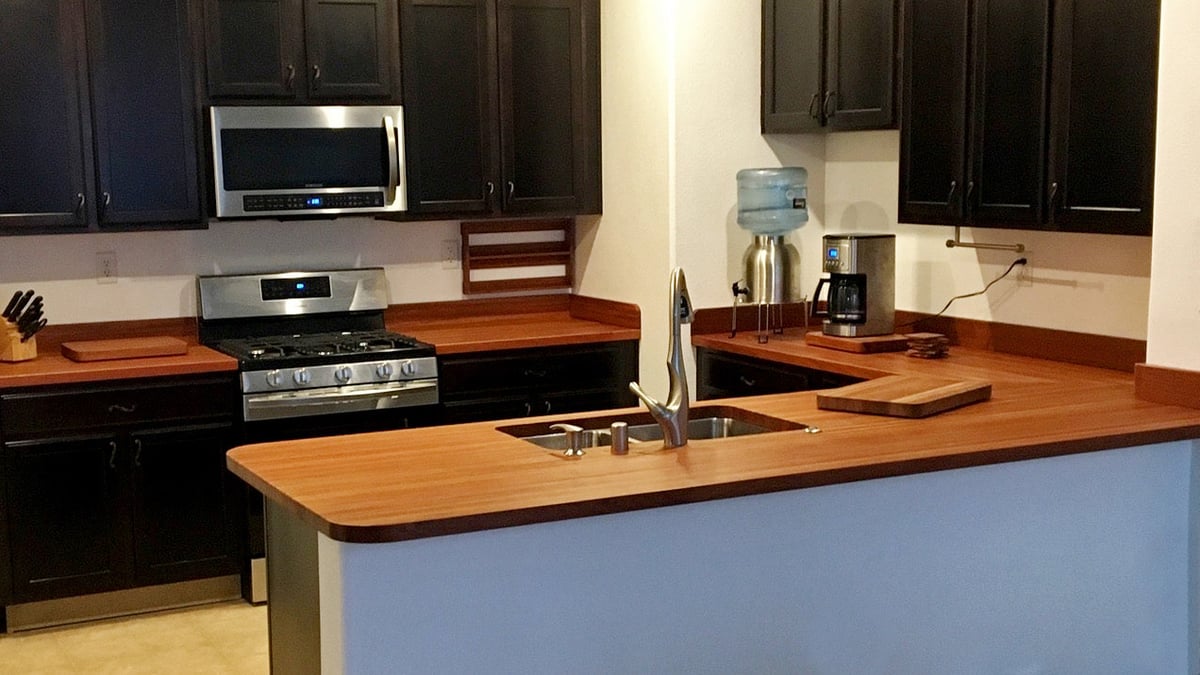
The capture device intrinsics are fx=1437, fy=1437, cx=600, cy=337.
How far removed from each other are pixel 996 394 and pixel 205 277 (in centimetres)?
300

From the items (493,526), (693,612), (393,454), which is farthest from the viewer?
(393,454)

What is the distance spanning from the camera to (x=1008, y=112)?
14.4ft

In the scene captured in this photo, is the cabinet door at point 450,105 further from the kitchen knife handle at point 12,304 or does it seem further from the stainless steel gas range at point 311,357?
the kitchen knife handle at point 12,304

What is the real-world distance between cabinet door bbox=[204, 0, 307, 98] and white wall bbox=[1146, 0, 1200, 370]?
298cm

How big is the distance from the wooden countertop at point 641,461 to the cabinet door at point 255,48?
222 centimetres

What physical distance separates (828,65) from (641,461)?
251 centimetres

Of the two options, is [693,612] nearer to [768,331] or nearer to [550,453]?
[550,453]

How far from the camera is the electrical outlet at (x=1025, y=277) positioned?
4.79 metres

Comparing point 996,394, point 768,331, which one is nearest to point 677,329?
point 996,394

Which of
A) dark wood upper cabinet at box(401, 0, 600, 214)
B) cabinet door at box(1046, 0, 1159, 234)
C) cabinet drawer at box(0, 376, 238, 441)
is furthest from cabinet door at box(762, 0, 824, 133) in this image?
cabinet drawer at box(0, 376, 238, 441)

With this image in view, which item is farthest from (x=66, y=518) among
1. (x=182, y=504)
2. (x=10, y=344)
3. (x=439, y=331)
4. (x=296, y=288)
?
(x=439, y=331)

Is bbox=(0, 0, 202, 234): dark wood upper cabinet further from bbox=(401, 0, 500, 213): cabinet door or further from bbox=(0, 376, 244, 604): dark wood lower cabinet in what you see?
bbox=(401, 0, 500, 213): cabinet door

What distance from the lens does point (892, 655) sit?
3158 millimetres

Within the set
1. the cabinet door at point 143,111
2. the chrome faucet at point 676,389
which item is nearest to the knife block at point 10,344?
the cabinet door at point 143,111
